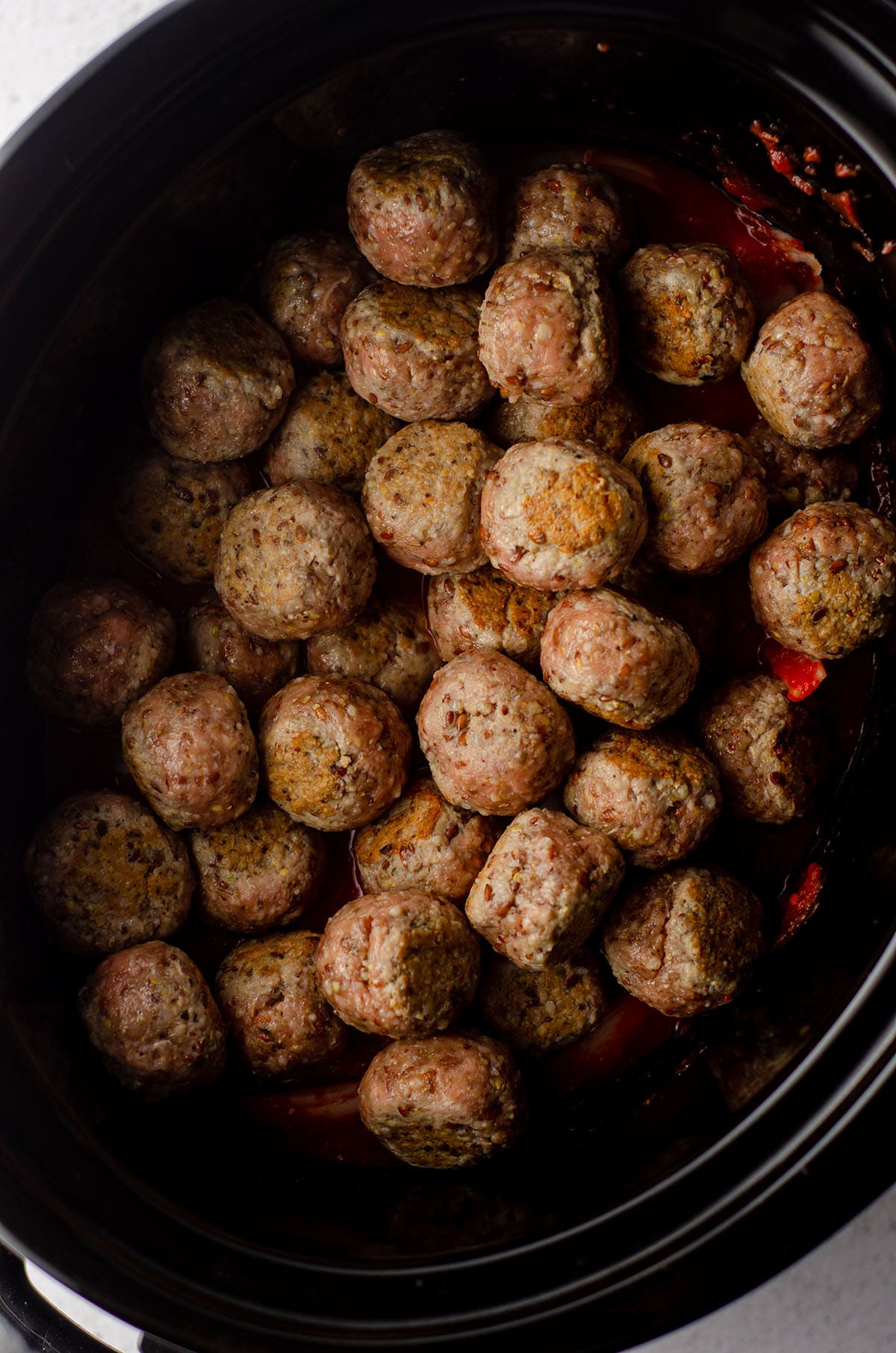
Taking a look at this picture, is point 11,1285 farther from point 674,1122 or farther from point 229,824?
point 674,1122

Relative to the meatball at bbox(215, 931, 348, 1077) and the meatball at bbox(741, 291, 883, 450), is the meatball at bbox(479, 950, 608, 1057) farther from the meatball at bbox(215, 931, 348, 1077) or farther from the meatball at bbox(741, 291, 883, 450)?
the meatball at bbox(741, 291, 883, 450)

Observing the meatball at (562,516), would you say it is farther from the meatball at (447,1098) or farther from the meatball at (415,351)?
the meatball at (447,1098)

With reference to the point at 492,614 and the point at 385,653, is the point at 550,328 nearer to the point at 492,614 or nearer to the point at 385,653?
the point at 492,614

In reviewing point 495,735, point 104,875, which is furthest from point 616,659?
point 104,875

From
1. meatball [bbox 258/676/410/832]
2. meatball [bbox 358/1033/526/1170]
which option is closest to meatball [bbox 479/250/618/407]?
meatball [bbox 258/676/410/832]

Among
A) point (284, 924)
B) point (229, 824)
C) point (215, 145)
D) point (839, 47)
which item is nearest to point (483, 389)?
point (215, 145)
